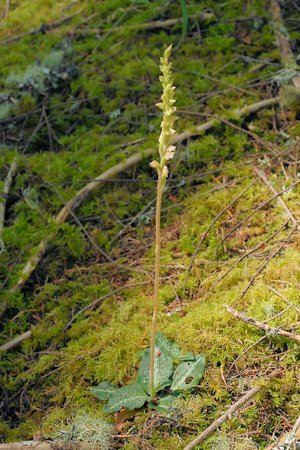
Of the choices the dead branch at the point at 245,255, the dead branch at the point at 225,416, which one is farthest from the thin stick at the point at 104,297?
the dead branch at the point at 225,416

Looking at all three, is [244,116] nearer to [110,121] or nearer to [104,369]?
[110,121]

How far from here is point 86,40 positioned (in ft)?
16.9

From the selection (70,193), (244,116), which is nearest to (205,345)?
(70,193)

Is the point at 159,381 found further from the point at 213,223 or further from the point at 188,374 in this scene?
the point at 213,223

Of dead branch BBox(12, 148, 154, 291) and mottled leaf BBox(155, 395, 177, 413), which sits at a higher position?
dead branch BBox(12, 148, 154, 291)

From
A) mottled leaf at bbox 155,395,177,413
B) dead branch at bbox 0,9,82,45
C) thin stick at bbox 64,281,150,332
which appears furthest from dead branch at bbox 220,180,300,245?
dead branch at bbox 0,9,82,45

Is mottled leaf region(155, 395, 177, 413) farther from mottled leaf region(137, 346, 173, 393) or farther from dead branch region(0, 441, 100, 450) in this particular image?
dead branch region(0, 441, 100, 450)

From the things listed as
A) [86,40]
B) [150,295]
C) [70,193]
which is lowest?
[150,295]

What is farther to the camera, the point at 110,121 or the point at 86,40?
the point at 86,40

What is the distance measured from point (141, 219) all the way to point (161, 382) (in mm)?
1363

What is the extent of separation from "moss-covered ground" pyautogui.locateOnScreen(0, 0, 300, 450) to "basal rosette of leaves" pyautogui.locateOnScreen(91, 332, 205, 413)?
52 millimetres

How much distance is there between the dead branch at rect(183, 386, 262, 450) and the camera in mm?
2072

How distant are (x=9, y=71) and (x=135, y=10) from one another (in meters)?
1.38

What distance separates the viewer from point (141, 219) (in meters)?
3.50
